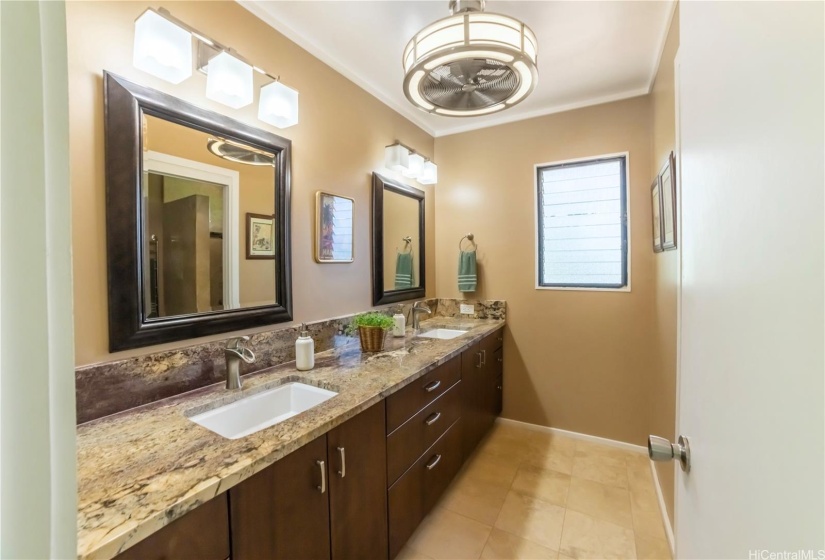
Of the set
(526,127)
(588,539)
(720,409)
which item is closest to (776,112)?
(720,409)

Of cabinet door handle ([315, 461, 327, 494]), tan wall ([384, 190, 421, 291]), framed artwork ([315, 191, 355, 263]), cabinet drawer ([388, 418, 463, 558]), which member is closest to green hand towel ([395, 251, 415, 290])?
tan wall ([384, 190, 421, 291])

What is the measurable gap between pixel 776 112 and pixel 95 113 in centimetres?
164

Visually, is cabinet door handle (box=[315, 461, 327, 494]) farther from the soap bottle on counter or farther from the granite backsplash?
the soap bottle on counter

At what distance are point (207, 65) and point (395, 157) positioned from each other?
1.28 meters

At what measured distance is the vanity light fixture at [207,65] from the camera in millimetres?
1158

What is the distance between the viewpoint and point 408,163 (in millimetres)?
2523

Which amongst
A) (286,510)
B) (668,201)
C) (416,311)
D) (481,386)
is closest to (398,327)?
(416,311)

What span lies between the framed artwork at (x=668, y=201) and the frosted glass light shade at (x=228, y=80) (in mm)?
1900

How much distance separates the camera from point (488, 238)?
2.98m

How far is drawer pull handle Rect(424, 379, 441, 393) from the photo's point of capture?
5.56ft

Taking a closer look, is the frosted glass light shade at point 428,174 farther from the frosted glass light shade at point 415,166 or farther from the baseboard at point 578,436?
the baseboard at point 578,436

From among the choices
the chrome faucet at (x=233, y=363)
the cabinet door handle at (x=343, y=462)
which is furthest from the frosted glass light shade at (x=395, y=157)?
the cabinet door handle at (x=343, y=462)

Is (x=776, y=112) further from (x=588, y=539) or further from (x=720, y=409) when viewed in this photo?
(x=588, y=539)

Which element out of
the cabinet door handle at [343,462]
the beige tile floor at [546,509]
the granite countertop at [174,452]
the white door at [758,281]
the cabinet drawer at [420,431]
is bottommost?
the beige tile floor at [546,509]
